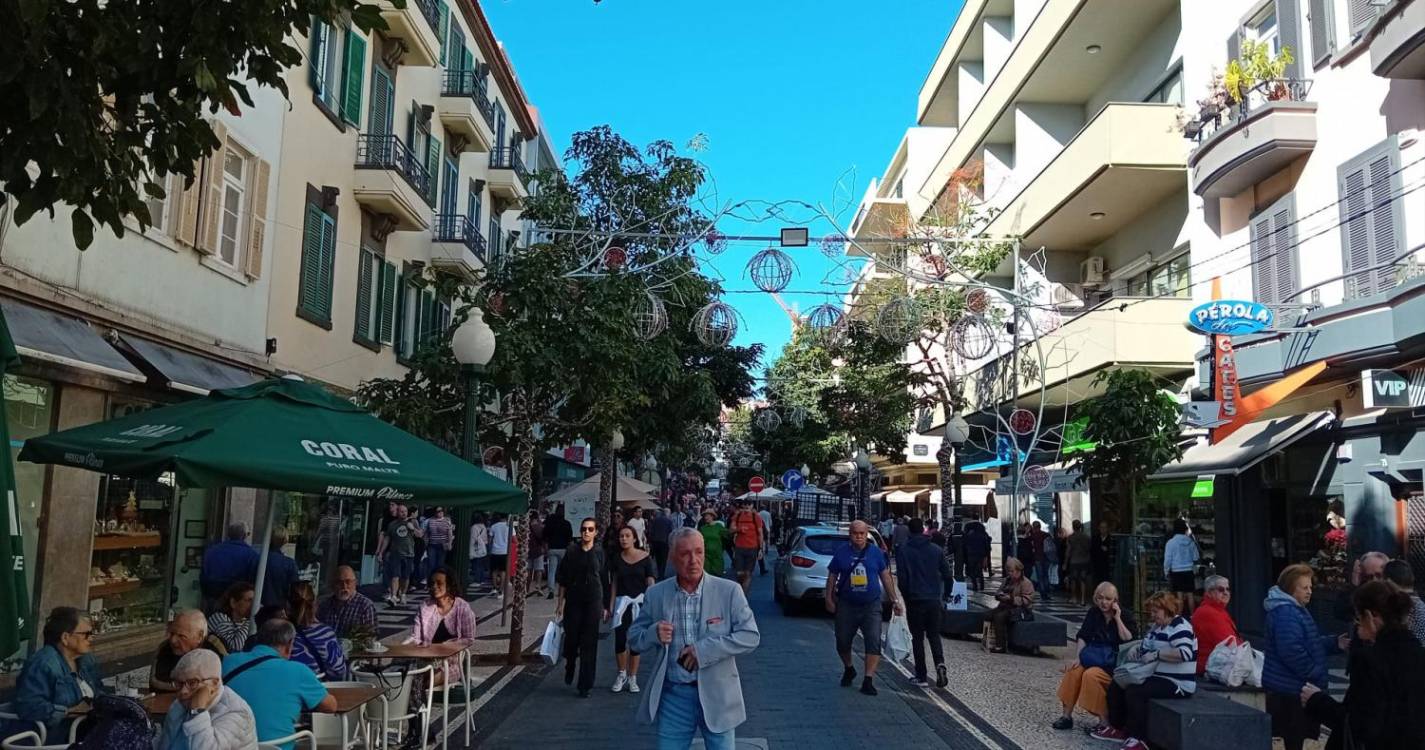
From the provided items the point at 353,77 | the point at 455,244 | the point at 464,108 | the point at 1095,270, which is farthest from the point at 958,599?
the point at 464,108

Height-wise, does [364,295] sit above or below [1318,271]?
above

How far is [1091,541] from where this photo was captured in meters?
21.0

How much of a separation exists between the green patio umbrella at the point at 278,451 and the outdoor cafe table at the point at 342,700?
1148 millimetres

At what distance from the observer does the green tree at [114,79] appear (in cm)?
510

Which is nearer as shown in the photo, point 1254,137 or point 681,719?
point 681,719

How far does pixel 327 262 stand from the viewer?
17969mm

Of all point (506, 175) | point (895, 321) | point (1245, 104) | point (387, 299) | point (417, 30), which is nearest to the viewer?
point (1245, 104)

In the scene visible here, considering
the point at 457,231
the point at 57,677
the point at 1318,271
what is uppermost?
the point at 457,231

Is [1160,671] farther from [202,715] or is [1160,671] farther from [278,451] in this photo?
[202,715]

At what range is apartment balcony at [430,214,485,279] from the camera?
2359 cm

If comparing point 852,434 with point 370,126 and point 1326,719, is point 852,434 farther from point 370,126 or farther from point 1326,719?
point 1326,719

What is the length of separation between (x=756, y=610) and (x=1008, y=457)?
10931 millimetres

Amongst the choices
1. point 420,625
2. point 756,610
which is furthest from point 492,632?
point 420,625

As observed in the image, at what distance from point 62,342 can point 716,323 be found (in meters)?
7.05
